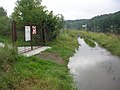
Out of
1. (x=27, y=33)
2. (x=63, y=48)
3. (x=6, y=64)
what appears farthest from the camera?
(x=63, y=48)

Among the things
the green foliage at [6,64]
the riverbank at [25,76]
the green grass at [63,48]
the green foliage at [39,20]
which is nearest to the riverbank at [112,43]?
the green grass at [63,48]

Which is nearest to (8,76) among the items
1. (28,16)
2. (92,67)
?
(92,67)

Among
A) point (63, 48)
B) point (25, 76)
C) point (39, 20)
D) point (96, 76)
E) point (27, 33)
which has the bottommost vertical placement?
point (96, 76)

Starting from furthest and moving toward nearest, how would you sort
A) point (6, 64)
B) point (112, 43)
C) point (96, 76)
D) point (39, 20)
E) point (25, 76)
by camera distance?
point (112, 43) → point (39, 20) → point (96, 76) → point (6, 64) → point (25, 76)

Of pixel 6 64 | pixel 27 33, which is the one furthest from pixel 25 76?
pixel 27 33

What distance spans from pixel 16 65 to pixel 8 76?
220 centimetres

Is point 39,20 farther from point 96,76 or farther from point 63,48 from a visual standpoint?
point 96,76

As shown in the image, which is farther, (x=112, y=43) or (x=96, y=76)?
(x=112, y=43)

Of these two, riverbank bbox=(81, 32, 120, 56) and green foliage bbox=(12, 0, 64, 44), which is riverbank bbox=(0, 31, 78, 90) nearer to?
green foliage bbox=(12, 0, 64, 44)

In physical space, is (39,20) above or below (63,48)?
above

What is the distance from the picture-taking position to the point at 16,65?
1227 centimetres

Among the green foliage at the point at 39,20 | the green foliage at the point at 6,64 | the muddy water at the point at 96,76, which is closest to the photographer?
the green foliage at the point at 6,64

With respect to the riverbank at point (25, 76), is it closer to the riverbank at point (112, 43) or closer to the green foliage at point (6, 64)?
the green foliage at point (6, 64)

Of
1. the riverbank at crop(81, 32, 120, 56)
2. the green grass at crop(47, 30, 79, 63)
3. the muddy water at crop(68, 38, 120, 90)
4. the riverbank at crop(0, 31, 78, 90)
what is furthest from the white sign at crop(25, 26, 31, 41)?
the riverbank at crop(81, 32, 120, 56)
